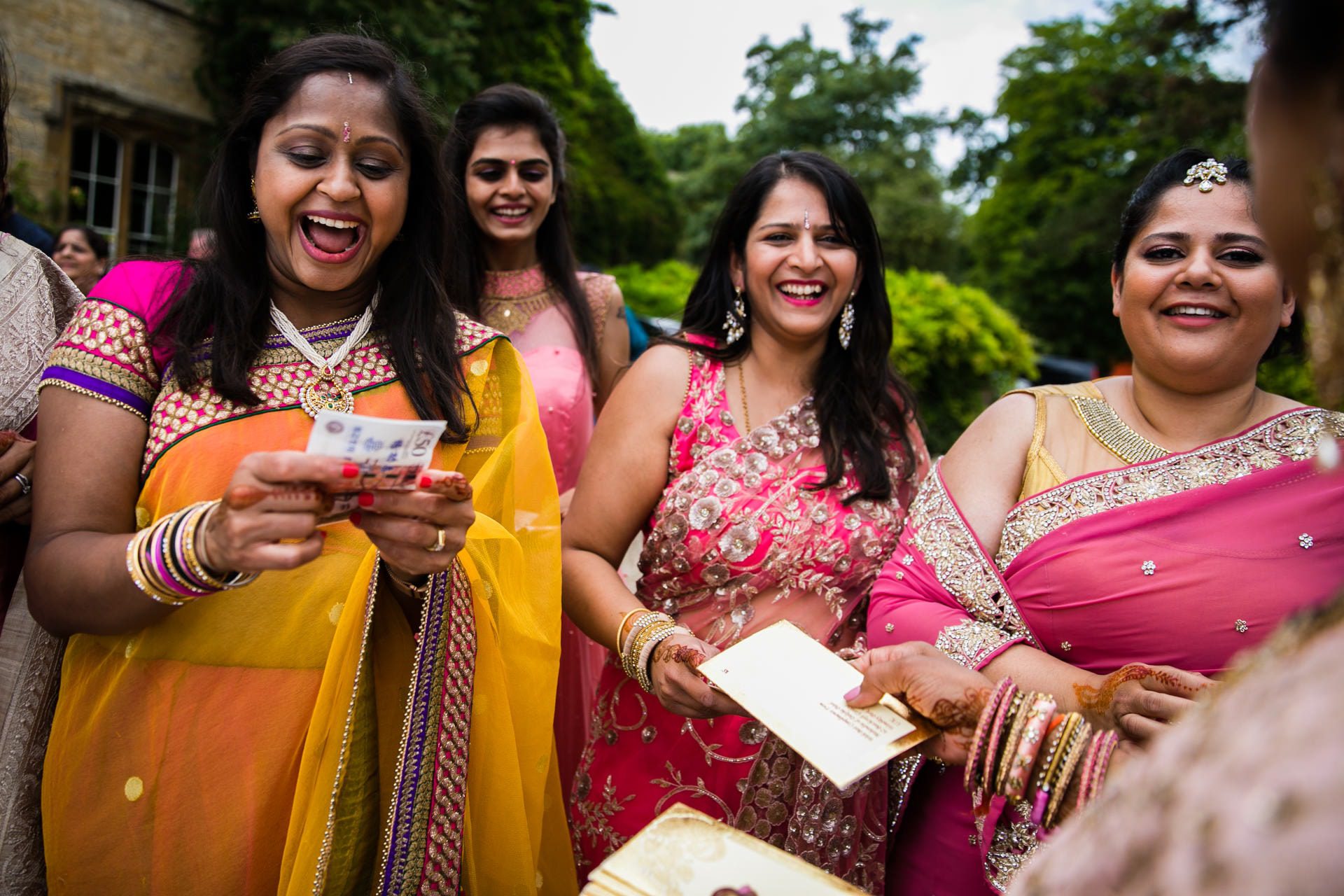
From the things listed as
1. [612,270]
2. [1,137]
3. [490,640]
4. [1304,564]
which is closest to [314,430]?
[490,640]

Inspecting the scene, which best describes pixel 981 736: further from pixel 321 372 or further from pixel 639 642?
pixel 321 372

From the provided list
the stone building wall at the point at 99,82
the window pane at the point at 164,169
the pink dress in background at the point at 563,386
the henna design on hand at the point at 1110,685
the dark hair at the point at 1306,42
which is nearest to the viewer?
the dark hair at the point at 1306,42

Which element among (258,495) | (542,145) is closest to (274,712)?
(258,495)

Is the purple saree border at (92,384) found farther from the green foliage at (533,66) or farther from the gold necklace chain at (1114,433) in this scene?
the green foliage at (533,66)

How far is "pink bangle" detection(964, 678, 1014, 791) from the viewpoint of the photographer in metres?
1.36

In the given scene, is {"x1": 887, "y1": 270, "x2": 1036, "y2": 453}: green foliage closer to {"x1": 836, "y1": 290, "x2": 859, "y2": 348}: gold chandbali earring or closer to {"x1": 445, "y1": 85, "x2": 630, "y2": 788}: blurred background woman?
{"x1": 445, "y1": 85, "x2": 630, "y2": 788}: blurred background woman

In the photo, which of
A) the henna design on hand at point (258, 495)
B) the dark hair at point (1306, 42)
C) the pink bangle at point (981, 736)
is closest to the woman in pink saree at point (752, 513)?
→ the pink bangle at point (981, 736)

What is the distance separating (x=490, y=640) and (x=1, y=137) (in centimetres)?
150

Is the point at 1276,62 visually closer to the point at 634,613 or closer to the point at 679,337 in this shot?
the point at 634,613

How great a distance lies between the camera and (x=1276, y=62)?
75cm

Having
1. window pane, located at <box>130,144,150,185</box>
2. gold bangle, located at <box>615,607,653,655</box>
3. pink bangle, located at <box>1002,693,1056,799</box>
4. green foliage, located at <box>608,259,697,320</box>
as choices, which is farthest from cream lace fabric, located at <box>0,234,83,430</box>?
window pane, located at <box>130,144,150,185</box>

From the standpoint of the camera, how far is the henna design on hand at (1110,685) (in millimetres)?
1559

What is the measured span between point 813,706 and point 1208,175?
1.37m

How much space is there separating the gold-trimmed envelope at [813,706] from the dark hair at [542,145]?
179 cm
